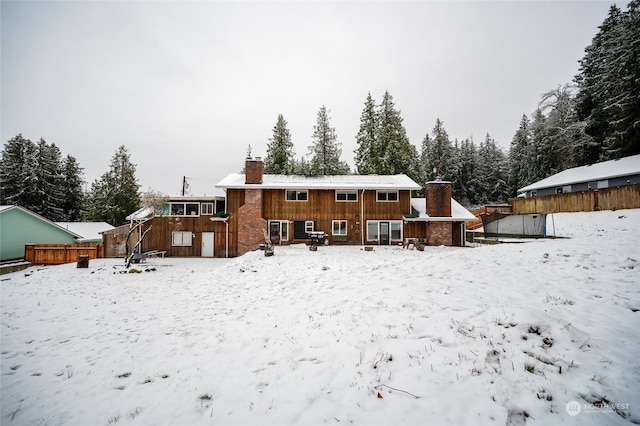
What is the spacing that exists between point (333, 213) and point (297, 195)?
3893 millimetres

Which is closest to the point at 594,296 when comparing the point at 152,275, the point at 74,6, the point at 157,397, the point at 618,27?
the point at 157,397

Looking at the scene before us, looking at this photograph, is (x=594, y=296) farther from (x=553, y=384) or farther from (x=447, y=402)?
(x=447, y=402)

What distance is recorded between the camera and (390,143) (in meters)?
37.2

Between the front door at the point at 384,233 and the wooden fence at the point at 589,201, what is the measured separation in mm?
17306

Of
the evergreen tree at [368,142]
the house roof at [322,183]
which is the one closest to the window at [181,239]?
the house roof at [322,183]

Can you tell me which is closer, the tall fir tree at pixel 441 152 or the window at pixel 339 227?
the window at pixel 339 227

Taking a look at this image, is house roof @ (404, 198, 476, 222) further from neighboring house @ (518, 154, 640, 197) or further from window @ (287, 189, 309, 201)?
neighboring house @ (518, 154, 640, 197)

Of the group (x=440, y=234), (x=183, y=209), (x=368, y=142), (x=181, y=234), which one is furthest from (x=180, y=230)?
(x=368, y=142)

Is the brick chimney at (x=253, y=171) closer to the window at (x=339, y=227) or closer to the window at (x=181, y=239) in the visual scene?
the window at (x=181, y=239)

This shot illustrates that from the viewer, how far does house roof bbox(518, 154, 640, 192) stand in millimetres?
24781

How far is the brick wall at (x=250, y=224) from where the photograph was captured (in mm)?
23906

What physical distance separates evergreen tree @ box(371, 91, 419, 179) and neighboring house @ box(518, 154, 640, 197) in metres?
17.0

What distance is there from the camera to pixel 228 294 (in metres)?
10.3

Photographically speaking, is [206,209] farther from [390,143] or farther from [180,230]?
[390,143]
